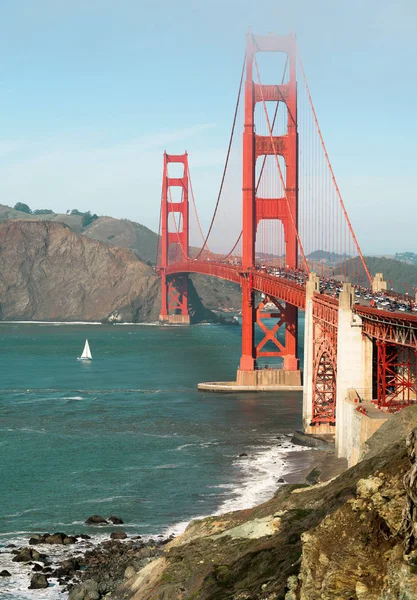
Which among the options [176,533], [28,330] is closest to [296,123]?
[176,533]

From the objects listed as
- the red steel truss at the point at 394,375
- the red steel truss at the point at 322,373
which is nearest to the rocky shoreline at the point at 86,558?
the red steel truss at the point at 394,375

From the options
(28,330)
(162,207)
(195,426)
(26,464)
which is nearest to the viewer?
(26,464)

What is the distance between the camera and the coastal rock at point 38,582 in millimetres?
29734

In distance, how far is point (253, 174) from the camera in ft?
251

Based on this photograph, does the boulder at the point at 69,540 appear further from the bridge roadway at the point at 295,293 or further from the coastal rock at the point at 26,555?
the bridge roadway at the point at 295,293

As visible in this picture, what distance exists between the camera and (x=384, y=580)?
1698cm

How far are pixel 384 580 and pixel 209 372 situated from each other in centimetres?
6521

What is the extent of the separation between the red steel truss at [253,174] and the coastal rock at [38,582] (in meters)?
44.1

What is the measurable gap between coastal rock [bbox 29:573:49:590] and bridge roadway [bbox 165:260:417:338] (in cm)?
1345

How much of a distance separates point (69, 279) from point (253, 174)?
334ft

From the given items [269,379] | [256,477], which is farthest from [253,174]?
[256,477]

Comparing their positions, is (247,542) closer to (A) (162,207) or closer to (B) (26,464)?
(B) (26,464)

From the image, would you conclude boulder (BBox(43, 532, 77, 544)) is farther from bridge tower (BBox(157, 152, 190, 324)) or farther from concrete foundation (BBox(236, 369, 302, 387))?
bridge tower (BBox(157, 152, 190, 324))

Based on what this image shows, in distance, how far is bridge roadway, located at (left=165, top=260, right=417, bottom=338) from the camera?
35.7 m
